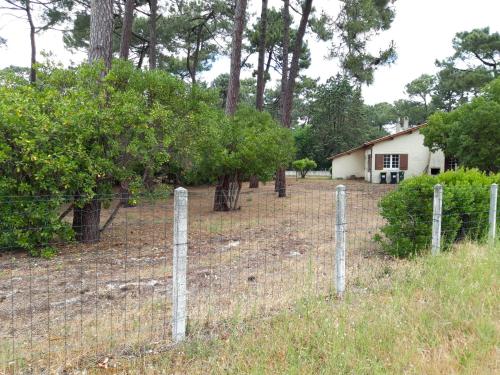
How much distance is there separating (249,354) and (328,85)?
36.0 metres

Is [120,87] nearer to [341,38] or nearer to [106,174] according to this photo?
[106,174]

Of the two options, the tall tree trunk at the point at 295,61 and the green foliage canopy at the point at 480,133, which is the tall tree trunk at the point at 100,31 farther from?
the green foliage canopy at the point at 480,133

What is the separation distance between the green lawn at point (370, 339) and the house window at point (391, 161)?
80.8 feet

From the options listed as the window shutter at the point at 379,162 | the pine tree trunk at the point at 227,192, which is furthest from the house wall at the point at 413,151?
the pine tree trunk at the point at 227,192

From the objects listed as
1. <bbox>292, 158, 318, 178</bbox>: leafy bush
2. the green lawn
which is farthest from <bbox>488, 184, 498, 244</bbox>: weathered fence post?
<bbox>292, 158, 318, 178</bbox>: leafy bush

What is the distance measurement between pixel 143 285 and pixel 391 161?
25.3 m

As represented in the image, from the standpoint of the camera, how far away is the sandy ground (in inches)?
126

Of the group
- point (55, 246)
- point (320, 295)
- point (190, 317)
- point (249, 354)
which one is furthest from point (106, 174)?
point (249, 354)

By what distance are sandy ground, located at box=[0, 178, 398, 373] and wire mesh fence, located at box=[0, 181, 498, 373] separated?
0.01 m

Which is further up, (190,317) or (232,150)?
(232,150)

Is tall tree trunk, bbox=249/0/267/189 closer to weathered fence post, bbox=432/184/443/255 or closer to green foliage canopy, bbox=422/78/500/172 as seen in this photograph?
green foliage canopy, bbox=422/78/500/172

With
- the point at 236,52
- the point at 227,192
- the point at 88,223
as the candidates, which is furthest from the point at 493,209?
the point at 236,52

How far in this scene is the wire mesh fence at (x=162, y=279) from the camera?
Result: 3.10 meters

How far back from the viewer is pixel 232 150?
38.8 ft
